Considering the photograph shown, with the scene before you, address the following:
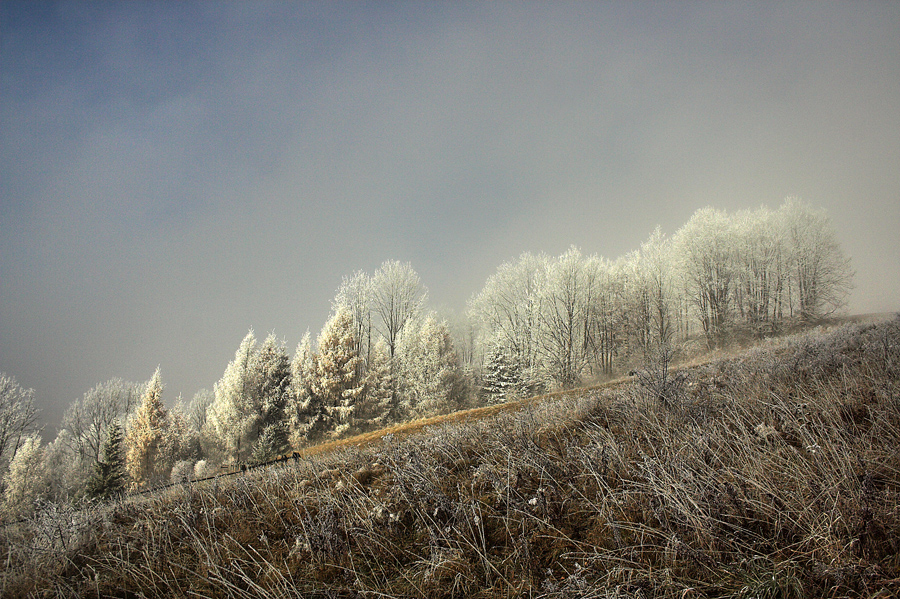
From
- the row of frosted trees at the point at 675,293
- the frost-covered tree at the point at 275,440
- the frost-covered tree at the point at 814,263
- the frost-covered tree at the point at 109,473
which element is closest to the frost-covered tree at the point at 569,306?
the row of frosted trees at the point at 675,293

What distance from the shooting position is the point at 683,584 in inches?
87.7

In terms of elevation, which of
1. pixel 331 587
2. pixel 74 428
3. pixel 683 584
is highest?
pixel 683 584

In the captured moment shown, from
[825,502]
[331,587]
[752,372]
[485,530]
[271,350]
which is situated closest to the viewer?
[825,502]

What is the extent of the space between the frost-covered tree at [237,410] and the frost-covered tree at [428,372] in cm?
1189

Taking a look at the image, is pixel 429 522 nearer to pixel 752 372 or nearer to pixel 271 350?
pixel 752 372

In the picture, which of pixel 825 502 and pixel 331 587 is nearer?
pixel 825 502

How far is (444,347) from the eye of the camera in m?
36.2

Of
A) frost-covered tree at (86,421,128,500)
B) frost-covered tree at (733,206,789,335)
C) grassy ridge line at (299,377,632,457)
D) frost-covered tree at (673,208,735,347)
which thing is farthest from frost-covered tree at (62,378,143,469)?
frost-covered tree at (733,206,789,335)

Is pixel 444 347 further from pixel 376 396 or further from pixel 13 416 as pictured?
pixel 13 416

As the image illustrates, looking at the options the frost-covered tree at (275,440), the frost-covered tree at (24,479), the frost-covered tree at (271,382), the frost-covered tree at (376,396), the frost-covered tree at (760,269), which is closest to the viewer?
the frost-covered tree at (275,440)

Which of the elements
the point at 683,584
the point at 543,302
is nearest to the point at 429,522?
the point at 683,584

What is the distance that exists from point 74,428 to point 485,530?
181 feet

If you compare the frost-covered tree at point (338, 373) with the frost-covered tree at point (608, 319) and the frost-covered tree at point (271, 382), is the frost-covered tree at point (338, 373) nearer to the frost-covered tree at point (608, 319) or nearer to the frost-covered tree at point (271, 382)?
the frost-covered tree at point (271, 382)

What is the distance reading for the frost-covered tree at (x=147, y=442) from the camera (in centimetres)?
3083
